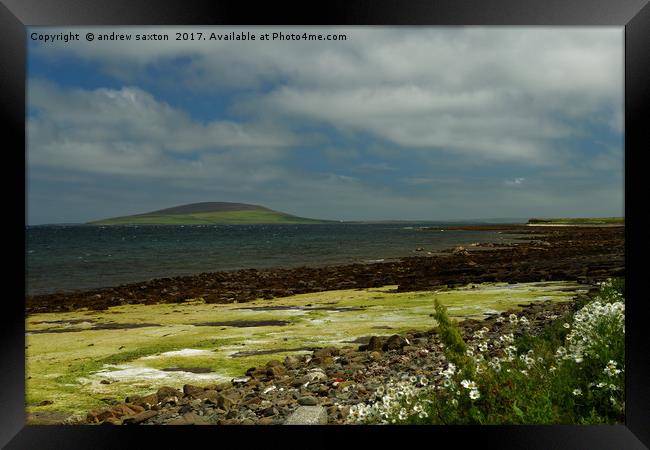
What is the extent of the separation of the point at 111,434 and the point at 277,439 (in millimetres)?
1522

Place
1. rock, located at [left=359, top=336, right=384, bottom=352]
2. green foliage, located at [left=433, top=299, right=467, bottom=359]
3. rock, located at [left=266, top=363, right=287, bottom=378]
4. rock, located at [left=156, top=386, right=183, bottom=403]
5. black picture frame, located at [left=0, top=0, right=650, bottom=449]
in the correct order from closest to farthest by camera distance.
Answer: green foliage, located at [left=433, top=299, right=467, bottom=359] → black picture frame, located at [left=0, top=0, right=650, bottom=449] → rock, located at [left=156, top=386, right=183, bottom=403] → rock, located at [left=266, top=363, right=287, bottom=378] → rock, located at [left=359, top=336, right=384, bottom=352]

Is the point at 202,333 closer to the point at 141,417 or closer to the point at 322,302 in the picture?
the point at 141,417

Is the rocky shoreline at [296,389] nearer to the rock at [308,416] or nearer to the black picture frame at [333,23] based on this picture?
the rock at [308,416]

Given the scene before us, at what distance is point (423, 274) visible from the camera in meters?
14.1

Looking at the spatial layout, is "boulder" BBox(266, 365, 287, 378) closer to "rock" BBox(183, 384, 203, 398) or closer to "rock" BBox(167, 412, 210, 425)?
"rock" BBox(183, 384, 203, 398)

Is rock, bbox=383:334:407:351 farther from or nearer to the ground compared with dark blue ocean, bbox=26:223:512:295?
nearer to the ground

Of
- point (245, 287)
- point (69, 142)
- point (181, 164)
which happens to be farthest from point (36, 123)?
point (245, 287)

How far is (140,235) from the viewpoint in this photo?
20984 mm

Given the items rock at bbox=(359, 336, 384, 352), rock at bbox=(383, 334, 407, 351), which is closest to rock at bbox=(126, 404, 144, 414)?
rock at bbox=(359, 336, 384, 352)

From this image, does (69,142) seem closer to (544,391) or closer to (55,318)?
(55,318)

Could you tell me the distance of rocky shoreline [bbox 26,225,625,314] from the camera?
470 inches

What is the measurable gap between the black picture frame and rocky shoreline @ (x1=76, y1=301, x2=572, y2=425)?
64 cm

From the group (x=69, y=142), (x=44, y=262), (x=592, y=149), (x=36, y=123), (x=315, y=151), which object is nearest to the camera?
(x=592, y=149)

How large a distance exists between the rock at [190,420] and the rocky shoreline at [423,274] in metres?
7.20
